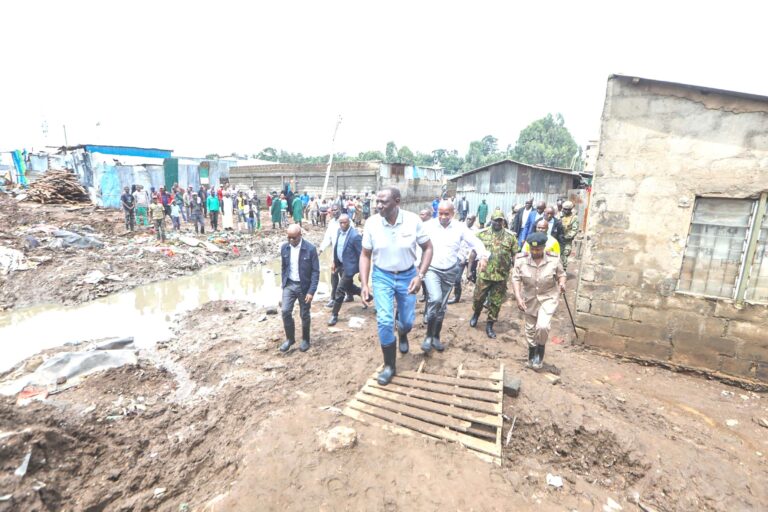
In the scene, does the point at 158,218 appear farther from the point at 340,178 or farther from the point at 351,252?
the point at 340,178

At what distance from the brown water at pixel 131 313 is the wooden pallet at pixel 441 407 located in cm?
376

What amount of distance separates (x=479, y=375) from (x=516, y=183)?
16985 millimetres

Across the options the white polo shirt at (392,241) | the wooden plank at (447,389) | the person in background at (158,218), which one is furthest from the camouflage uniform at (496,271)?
the person in background at (158,218)

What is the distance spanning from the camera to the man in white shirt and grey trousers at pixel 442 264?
438 centimetres

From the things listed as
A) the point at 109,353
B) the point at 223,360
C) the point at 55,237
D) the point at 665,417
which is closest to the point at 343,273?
the point at 223,360

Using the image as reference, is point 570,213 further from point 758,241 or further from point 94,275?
point 94,275

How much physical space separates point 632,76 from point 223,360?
5645mm

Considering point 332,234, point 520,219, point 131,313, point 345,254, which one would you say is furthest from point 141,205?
point 520,219

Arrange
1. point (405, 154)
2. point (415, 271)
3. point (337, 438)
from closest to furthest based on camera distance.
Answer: point (337, 438)
point (415, 271)
point (405, 154)

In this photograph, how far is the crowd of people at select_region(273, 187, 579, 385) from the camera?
11.7 feet

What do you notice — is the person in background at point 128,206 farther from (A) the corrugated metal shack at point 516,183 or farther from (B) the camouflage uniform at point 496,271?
(A) the corrugated metal shack at point 516,183

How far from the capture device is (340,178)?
22.3 metres

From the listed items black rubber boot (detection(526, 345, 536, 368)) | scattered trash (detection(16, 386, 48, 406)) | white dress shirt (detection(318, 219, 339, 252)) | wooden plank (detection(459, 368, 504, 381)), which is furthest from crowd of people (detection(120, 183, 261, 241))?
black rubber boot (detection(526, 345, 536, 368))

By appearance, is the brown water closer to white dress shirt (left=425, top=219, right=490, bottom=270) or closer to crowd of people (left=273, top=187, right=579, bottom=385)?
crowd of people (left=273, top=187, right=579, bottom=385)
